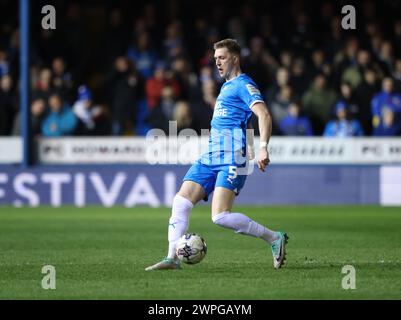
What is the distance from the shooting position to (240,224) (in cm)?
889

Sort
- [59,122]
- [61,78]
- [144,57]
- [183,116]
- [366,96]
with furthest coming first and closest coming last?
[144,57]
[61,78]
[366,96]
[59,122]
[183,116]

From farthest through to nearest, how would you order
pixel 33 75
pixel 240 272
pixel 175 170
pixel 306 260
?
pixel 33 75 < pixel 175 170 < pixel 306 260 < pixel 240 272

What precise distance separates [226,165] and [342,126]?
9.47 meters

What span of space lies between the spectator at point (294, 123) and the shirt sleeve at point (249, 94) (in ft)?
30.1

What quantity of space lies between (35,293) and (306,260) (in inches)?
119

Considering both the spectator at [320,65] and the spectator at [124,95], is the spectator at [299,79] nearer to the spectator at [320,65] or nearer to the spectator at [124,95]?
the spectator at [320,65]

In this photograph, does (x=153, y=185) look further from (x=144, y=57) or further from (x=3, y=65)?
(x=3, y=65)

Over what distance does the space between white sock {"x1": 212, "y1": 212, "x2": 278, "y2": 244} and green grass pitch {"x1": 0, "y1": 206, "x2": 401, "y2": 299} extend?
0.31m

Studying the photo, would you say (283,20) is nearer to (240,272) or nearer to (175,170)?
(175,170)

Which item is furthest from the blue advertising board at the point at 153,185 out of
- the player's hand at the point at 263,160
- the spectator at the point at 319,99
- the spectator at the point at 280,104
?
the player's hand at the point at 263,160

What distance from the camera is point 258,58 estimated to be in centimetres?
1866

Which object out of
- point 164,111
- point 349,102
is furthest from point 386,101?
point 164,111

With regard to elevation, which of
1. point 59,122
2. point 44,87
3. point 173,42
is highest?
point 173,42

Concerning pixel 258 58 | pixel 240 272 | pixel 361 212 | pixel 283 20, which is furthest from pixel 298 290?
pixel 283 20
